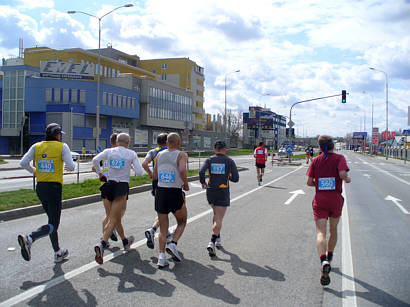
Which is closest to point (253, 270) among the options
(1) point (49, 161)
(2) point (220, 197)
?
(2) point (220, 197)

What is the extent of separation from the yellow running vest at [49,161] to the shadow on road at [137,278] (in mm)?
1381

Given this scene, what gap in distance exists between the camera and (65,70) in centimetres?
5000

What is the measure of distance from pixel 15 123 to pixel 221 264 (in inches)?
1947

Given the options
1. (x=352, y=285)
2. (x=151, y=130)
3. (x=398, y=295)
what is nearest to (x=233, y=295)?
(x=352, y=285)

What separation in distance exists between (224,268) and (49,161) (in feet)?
8.88

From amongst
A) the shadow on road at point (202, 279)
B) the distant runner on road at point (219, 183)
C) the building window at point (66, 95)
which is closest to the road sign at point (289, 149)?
the building window at point (66, 95)

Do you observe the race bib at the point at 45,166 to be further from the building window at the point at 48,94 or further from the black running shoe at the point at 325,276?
the building window at the point at 48,94

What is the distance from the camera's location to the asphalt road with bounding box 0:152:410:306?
416 centimetres

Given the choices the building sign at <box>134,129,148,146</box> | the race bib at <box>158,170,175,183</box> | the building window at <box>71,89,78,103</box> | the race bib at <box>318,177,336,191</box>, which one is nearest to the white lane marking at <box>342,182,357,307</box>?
the race bib at <box>318,177,336,191</box>

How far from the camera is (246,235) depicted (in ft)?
23.3

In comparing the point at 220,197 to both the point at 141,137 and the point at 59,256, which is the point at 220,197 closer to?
the point at 59,256

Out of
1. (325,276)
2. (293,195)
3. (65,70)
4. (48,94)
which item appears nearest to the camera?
(325,276)

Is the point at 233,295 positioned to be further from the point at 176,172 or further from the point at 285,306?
the point at 176,172

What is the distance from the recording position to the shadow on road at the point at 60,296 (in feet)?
12.9
